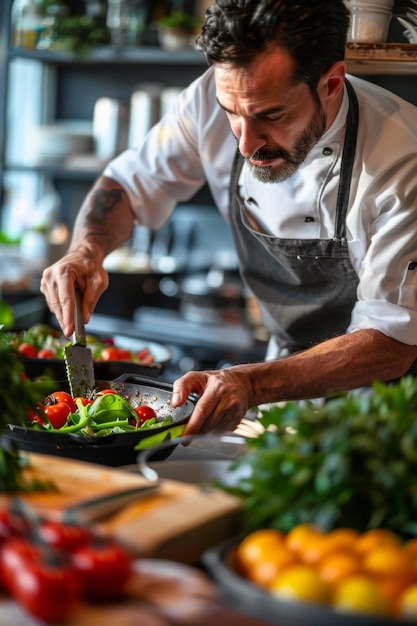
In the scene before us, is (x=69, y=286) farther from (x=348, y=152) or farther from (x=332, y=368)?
(x=348, y=152)

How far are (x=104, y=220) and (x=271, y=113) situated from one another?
32.8 inches

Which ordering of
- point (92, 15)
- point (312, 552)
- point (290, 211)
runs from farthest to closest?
point (92, 15) → point (290, 211) → point (312, 552)

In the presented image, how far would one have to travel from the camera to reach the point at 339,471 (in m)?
1.23

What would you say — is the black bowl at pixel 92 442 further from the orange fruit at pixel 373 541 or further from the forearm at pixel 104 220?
the forearm at pixel 104 220

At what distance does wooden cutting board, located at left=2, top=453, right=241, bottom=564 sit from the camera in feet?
3.94

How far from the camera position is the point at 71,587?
3.39 ft

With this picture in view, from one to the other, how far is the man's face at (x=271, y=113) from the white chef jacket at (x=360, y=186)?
157mm

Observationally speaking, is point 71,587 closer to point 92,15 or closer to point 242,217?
point 242,217

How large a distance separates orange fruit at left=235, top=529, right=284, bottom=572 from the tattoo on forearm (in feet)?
5.72

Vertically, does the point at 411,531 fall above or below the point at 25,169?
above

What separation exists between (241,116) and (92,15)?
10.9ft

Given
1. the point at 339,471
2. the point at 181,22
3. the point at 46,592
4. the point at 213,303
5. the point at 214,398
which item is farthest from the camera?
the point at 181,22

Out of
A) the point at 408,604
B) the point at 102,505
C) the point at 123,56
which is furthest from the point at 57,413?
the point at 123,56

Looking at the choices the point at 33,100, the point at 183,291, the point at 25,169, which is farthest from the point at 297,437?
the point at 33,100
